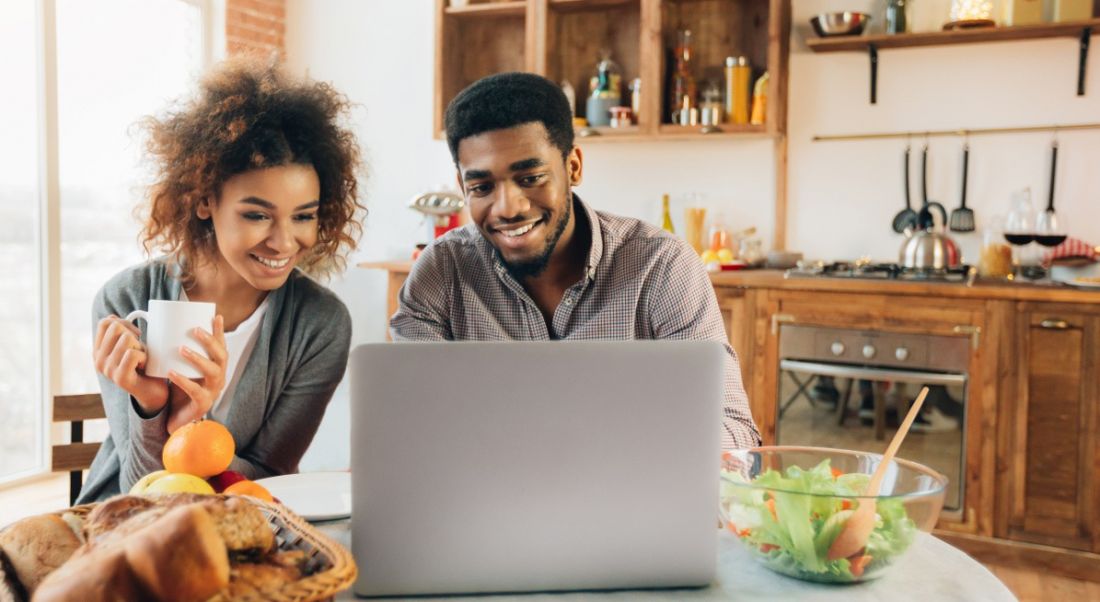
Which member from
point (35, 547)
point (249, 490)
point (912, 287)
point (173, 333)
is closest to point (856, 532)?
point (249, 490)

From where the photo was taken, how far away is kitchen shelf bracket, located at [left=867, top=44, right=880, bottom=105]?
140 inches

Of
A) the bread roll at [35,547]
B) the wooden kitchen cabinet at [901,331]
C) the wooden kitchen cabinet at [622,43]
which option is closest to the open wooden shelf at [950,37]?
the wooden kitchen cabinet at [622,43]

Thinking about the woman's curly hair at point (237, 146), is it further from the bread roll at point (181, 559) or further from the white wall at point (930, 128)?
the white wall at point (930, 128)

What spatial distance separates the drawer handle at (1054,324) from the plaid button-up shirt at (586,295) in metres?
1.61

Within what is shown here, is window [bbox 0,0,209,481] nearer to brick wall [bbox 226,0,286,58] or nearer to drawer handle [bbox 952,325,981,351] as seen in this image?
brick wall [bbox 226,0,286,58]

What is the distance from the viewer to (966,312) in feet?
9.84

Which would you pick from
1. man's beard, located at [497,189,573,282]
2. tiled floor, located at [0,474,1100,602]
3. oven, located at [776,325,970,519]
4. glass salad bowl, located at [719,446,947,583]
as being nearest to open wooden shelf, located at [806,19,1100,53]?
oven, located at [776,325,970,519]

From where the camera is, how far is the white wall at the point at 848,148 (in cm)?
340

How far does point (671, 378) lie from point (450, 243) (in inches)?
40.6

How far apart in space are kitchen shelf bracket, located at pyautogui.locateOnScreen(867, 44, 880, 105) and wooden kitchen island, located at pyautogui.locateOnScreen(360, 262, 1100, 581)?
0.86m

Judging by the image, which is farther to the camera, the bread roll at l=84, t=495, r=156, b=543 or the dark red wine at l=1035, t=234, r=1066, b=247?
the dark red wine at l=1035, t=234, r=1066, b=247

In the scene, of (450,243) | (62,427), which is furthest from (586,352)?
(62,427)

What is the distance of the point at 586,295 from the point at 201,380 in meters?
0.69

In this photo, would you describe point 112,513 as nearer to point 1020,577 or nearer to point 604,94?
point 1020,577
